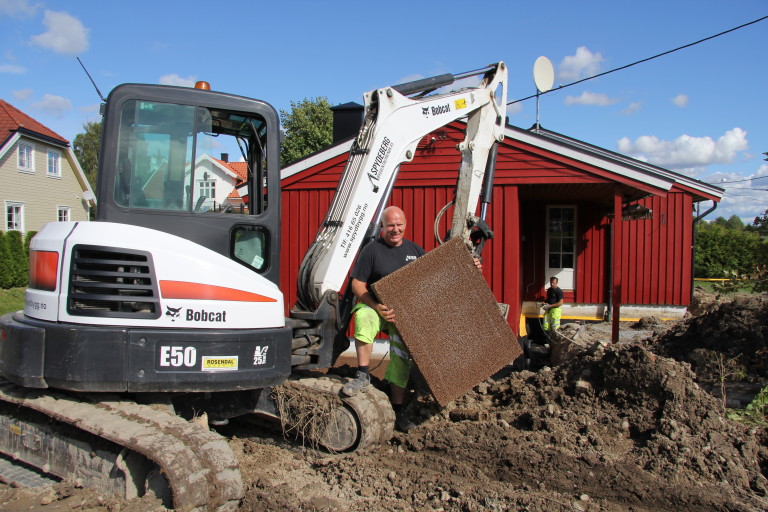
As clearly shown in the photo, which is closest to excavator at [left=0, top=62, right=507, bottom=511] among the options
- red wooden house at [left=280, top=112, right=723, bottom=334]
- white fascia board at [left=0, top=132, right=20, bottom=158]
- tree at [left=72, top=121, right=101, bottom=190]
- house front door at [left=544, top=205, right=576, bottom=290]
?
red wooden house at [left=280, top=112, right=723, bottom=334]

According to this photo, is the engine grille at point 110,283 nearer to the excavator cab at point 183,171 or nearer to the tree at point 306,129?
the excavator cab at point 183,171

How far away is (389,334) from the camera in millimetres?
5266

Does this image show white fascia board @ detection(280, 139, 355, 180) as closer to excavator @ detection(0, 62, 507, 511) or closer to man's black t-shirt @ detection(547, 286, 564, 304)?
man's black t-shirt @ detection(547, 286, 564, 304)

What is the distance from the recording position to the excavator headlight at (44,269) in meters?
3.74

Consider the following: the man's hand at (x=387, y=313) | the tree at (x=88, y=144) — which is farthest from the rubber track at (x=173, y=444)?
the tree at (x=88, y=144)

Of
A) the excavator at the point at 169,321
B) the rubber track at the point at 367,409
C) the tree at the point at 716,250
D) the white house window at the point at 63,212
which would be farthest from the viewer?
the tree at the point at 716,250

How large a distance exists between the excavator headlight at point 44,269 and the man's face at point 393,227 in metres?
2.51

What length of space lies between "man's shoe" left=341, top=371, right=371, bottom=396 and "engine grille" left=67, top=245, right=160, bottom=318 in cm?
160

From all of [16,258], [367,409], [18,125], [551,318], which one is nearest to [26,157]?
[18,125]

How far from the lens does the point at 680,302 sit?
12086 mm

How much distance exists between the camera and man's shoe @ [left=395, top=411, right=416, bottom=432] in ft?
17.3

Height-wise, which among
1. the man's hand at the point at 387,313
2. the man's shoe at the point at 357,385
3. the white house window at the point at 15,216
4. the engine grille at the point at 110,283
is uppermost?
the white house window at the point at 15,216

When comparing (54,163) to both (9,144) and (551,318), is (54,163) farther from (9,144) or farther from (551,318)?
(551,318)

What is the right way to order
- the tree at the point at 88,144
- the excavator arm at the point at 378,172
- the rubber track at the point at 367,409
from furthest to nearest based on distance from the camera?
the tree at the point at 88,144, the excavator arm at the point at 378,172, the rubber track at the point at 367,409
